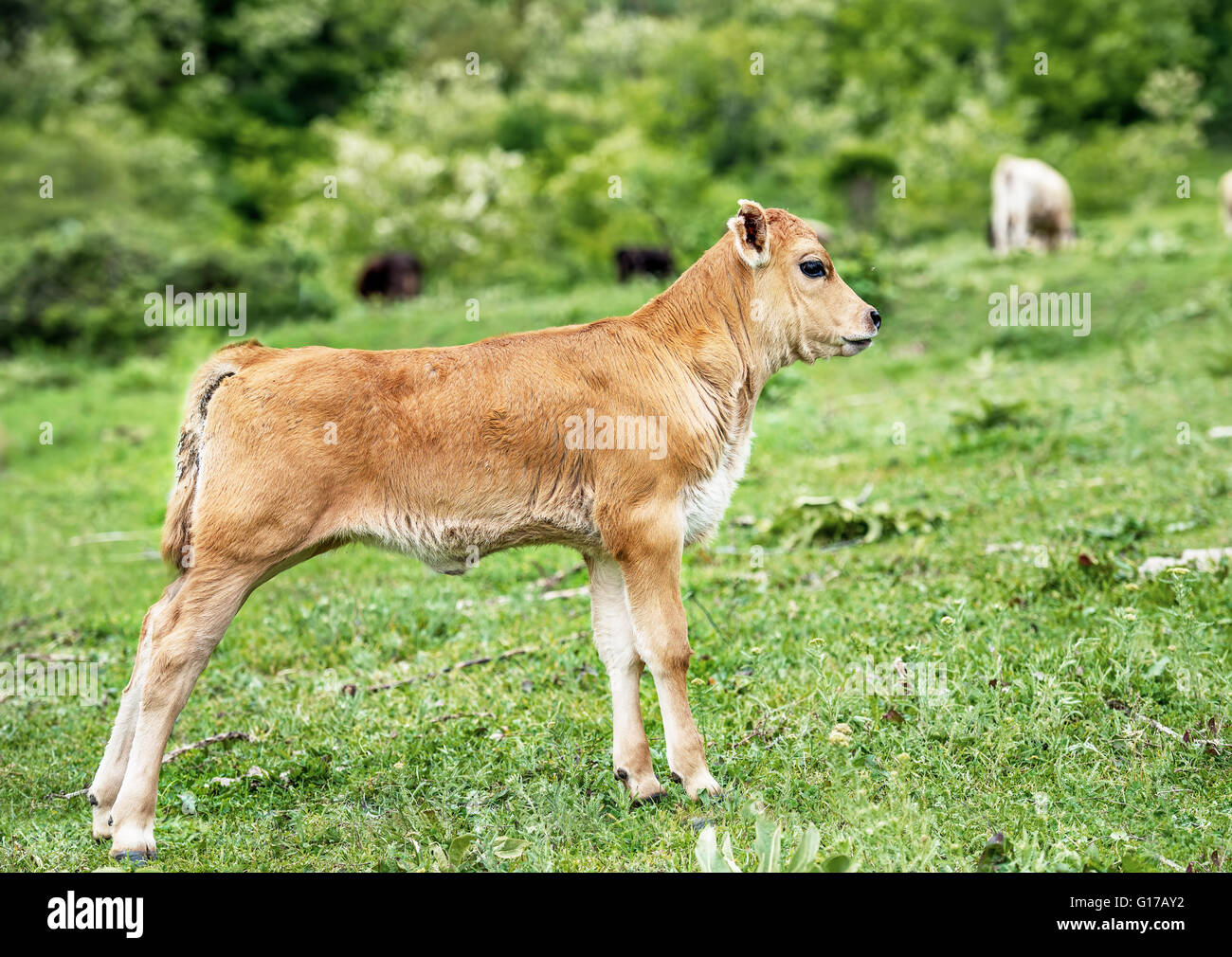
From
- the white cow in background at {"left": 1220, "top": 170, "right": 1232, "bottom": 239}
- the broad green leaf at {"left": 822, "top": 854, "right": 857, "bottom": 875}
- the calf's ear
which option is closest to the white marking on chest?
the calf's ear

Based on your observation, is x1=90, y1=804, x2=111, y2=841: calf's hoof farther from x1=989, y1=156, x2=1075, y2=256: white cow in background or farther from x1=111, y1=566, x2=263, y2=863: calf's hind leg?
x1=989, y1=156, x2=1075, y2=256: white cow in background

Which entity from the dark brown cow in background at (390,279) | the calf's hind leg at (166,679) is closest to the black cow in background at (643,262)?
the dark brown cow in background at (390,279)

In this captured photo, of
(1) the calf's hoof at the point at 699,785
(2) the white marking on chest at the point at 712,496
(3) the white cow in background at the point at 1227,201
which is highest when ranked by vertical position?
(3) the white cow in background at the point at 1227,201

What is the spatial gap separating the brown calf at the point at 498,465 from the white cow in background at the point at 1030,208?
679 inches

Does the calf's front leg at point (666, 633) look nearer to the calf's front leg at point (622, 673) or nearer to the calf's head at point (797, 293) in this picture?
the calf's front leg at point (622, 673)

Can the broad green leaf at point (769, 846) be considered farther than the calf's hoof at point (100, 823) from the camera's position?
No

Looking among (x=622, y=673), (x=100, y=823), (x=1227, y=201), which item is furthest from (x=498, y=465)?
(x=1227, y=201)

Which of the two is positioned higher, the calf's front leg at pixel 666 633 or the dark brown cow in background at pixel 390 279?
the dark brown cow in background at pixel 390 279

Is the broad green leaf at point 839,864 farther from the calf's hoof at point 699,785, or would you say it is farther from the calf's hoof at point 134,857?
the calf's hoof at point 134,857

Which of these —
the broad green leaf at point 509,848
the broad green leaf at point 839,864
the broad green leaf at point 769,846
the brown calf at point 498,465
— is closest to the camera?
the broad green leaf at point 839,864

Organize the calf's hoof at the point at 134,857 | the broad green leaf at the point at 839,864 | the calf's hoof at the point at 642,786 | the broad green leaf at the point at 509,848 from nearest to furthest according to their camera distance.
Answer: the broad green leaf at the point at 839,864 → the broad green leaf at the point at 509,848 → the calf's hoof at the point at 134,857 → the calf's hoof at the point at 642,786

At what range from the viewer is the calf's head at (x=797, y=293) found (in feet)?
19.0

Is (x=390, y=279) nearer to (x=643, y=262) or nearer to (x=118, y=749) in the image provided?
(x=643, y=262)

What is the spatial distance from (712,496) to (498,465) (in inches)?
39.3
